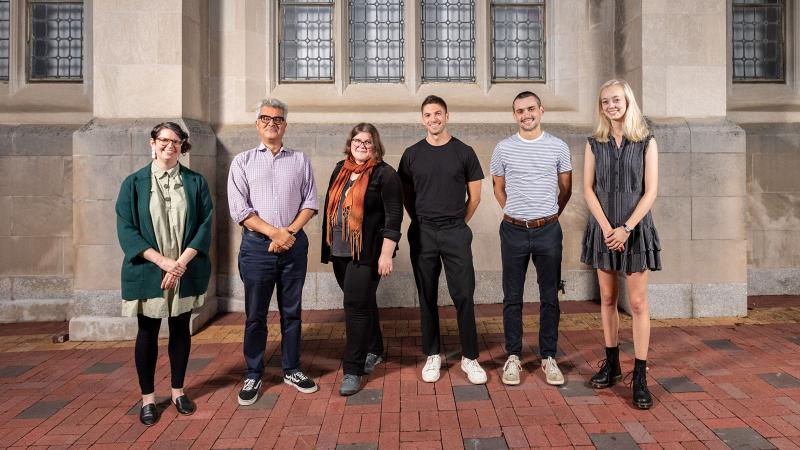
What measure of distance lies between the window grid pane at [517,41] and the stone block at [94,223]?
4653 millimetres

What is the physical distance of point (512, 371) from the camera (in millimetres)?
3803

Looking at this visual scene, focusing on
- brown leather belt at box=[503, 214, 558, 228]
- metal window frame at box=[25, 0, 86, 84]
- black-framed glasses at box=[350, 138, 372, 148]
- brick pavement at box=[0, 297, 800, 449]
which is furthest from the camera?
metal window frame at box=[25, 0, 86, 84]

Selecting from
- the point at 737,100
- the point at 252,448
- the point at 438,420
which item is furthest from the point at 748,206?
the point at 252,448

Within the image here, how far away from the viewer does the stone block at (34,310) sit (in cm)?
614

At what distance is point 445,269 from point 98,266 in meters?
3.64

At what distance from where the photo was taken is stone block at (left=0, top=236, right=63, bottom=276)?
627 centimetres

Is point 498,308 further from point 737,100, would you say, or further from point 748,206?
point 737,100

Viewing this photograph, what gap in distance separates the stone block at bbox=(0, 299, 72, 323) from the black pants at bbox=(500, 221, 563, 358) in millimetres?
5161

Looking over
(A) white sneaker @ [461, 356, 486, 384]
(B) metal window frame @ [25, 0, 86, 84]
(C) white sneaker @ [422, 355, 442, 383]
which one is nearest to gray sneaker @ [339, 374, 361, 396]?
(C) white sneaker @ [422, 355, 442, 383]

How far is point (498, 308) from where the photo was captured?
6.12 metres

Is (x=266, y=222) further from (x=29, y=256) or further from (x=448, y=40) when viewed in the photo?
(x=29, y=256)

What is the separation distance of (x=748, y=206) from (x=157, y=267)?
272 inches

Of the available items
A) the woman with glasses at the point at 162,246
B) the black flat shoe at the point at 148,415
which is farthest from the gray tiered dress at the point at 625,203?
the black flat shoe at the point at 148,415

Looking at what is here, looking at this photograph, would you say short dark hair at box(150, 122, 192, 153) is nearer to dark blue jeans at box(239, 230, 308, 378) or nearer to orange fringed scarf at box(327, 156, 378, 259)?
dark blue jeans at box(239, 230, 308, 378)
